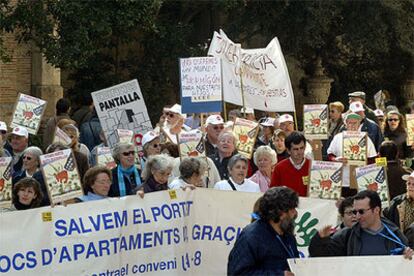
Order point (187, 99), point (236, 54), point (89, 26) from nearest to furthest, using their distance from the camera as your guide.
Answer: point (187, 99)
point (236, 54)
point (89, 26)

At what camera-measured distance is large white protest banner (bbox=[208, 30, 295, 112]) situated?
16.6 meters

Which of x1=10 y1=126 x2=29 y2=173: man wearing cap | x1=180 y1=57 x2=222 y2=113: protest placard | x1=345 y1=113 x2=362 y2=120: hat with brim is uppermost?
x1=180 y1=57 x2=222 y2=113: protest placard

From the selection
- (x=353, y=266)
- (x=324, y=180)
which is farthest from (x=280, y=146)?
(x=353, y=266)

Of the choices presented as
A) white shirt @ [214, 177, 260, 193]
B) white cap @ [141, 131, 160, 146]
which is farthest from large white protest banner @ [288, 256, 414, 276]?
white cap @ [141, 131, 160, 146]

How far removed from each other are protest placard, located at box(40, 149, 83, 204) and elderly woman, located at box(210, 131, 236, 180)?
6.83ft

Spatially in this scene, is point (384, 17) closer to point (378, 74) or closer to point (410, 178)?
point (378, 74)

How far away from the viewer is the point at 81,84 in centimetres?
2792

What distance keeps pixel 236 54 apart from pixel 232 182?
180 inches

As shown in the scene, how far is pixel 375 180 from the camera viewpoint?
12.6m

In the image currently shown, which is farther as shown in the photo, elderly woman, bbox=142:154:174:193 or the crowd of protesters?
elderly woman, bbox=142:154:174:193

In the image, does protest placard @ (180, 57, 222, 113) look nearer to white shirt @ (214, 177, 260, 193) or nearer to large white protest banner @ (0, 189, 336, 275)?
white shirt @ (214, 177, 260, 193)

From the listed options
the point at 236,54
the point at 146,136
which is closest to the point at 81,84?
the point at 236,54

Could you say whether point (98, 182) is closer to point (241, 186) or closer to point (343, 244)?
point (241, 186)

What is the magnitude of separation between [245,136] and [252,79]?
6.39 feet
